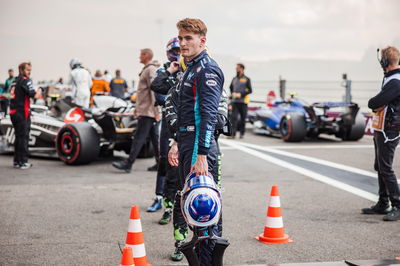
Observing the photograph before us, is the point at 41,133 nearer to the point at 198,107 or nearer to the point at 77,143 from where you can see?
the point at 77,143

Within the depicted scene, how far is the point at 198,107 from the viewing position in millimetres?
3730

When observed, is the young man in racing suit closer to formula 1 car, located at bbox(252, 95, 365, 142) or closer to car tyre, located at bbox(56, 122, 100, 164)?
car tyre, located at bbox(56, 122, 100, 164)

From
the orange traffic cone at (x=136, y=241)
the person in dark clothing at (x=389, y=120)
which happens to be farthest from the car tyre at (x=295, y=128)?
the orange traffic cone at (x=136, y=241)

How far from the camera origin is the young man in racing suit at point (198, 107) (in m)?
3.68

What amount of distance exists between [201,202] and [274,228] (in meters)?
1.75

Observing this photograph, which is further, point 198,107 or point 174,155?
point 174,155

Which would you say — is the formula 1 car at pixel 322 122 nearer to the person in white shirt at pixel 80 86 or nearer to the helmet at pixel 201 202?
the person in white shirt at pixel 80 86

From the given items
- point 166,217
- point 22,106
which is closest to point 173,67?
point 166,217

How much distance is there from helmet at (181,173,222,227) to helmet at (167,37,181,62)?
7.41ft

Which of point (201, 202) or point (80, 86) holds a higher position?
point (80, 86)

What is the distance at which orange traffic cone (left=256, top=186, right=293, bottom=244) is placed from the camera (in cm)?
511

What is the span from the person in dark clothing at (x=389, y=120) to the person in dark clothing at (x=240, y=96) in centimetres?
851

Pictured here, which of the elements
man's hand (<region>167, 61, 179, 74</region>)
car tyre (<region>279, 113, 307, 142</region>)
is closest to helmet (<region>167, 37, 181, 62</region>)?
man's hand (<region>167, 61, 179, 74</region>)

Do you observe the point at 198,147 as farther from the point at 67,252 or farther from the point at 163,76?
the point at 163,76
